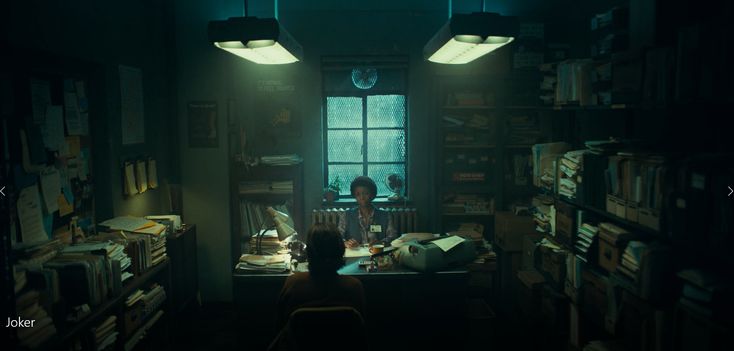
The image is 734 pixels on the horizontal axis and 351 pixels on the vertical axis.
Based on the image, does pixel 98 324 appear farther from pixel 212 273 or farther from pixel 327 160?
pixel 327 160

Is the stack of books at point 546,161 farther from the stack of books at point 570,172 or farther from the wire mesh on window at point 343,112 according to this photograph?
the wire mesh on window at point 343,112

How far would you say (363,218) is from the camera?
5.30 meters

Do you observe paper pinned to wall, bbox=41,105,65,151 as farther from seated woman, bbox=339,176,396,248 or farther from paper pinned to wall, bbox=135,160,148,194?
seated woman, bbox=339,176,396,248

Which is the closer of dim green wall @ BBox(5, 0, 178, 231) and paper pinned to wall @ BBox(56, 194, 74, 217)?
dim green wall @ BBox(5, 0, 178, 231)

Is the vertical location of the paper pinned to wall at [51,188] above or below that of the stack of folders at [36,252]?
above

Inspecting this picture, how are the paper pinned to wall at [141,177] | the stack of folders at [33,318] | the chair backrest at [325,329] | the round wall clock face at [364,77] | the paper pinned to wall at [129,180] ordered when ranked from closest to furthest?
1. the chair backrest at [325,329]
2. the stack of folders at [33,318]
3. the paper pinned to wall at [129,180]
4. the paper pinned to wall at [141,177]
5. the round wall clock face at [364,77]

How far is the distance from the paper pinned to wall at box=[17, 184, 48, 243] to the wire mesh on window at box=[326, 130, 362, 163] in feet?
10.2

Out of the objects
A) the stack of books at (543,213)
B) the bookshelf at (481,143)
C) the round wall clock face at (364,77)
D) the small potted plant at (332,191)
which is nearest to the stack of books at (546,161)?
the stack of books at (543,213)

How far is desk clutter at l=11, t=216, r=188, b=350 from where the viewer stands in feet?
9.32

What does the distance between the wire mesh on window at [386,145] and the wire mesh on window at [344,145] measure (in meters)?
0.12

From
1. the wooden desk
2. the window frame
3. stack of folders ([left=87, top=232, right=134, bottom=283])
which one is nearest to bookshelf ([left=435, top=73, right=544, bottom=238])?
the window frame

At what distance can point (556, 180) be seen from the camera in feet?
14.6

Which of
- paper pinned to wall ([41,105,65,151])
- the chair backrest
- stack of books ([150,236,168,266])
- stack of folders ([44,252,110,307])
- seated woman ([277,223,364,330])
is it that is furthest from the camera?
stack of books ([150,236,168,266])

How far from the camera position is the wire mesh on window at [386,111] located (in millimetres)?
5918
